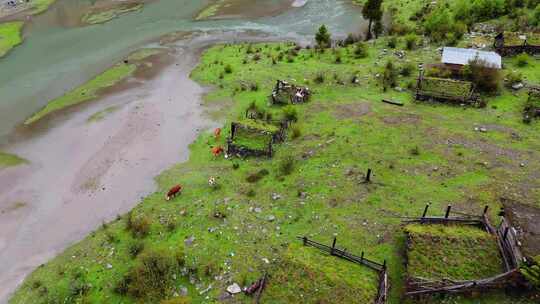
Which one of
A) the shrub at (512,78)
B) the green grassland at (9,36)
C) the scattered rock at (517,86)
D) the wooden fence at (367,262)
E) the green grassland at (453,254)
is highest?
the green grassland at (9,36)

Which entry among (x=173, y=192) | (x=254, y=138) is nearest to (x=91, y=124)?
(x=173, y=192)

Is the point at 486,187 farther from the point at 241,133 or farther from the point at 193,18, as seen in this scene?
the point at 193,18

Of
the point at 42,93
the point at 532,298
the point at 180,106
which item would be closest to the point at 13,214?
the point at 180,106

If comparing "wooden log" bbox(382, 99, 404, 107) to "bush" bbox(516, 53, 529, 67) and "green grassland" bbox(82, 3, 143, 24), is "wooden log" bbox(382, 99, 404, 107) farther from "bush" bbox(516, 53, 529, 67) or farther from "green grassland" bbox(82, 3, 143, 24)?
"green grassland" bbox(82, 3, 143, 24)

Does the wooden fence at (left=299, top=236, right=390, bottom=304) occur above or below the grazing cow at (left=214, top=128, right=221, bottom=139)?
below

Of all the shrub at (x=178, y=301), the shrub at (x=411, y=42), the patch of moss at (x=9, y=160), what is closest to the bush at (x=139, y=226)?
the shrub at (x=178, y=301)

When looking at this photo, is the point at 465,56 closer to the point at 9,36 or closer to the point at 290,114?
the point at 290,114

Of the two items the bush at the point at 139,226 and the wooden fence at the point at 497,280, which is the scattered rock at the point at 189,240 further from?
the wooden fence at the point at 497,280

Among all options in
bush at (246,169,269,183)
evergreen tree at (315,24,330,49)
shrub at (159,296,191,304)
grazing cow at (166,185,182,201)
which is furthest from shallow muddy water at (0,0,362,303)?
shrub at (159,296,191,304)
